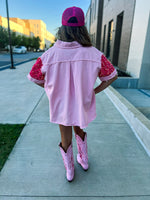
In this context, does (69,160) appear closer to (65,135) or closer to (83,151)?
(83,151)

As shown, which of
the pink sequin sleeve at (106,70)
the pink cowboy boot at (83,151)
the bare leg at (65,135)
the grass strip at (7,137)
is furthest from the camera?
the grass strip at (7,137)

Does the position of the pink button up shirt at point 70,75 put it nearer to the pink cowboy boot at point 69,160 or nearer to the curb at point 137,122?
the pink cowboy boot at point 69,160

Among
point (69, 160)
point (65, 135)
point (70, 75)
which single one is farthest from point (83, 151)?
point (70, 75)

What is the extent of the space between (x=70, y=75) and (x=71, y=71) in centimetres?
4

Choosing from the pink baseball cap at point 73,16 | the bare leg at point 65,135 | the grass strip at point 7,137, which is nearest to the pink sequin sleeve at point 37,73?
the pink baseball cap at point 73,16

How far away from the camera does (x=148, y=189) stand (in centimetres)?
182

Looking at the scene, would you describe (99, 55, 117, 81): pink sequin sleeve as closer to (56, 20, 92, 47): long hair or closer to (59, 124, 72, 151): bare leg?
(56, 20, 92, 47): long hair

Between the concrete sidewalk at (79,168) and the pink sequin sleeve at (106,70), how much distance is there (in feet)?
4.14

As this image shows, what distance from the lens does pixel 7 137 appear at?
2738 mm

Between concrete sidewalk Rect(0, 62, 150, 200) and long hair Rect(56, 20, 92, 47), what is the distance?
1581 millimetres

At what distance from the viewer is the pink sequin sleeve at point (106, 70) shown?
58.0 inches

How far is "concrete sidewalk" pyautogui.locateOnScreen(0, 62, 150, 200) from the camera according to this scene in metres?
1.76

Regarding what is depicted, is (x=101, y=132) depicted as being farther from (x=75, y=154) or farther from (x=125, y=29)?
(x=125, y=29)

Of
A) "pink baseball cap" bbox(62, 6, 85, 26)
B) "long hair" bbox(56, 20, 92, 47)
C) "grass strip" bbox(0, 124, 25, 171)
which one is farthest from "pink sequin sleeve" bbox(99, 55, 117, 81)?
"grass strip" bbox(0, 124, 25, 171)
